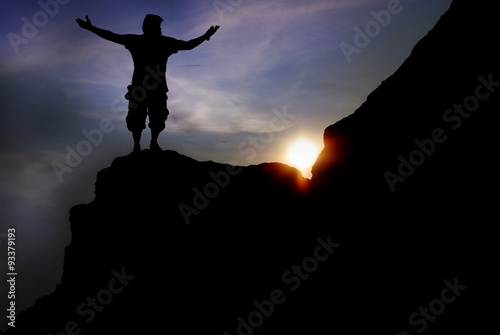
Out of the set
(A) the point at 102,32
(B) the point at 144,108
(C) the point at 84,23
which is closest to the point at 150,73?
(B) the point at 144,108

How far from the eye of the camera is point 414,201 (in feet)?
21.4

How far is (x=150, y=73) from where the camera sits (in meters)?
9.99

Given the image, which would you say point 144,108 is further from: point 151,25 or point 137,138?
point 151,25

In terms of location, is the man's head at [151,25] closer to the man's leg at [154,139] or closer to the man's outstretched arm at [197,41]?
the man's outstretched arm at [197,41]

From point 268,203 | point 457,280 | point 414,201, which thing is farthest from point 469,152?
point 268,203

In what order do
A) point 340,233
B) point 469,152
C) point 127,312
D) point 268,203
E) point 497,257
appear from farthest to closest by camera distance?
1. point 268,203
2. point 127,312
3. point 340,233
4. point 469,152
5. point 497,257

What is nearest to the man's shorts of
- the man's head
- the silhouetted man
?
the silhouetted man

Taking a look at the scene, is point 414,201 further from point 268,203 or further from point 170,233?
point 170,233

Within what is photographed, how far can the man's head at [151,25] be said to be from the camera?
9.90 m

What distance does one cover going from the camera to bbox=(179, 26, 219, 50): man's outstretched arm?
32.5 feet

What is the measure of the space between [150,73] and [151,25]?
1317mm

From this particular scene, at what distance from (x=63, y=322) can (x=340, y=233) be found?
7263 millimetres

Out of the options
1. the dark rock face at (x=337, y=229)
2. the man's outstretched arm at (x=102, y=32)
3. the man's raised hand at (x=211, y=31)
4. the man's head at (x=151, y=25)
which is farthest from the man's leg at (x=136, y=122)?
the man's raised hand at (x=211, y=31)

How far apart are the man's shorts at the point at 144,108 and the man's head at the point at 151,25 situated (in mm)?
1561
